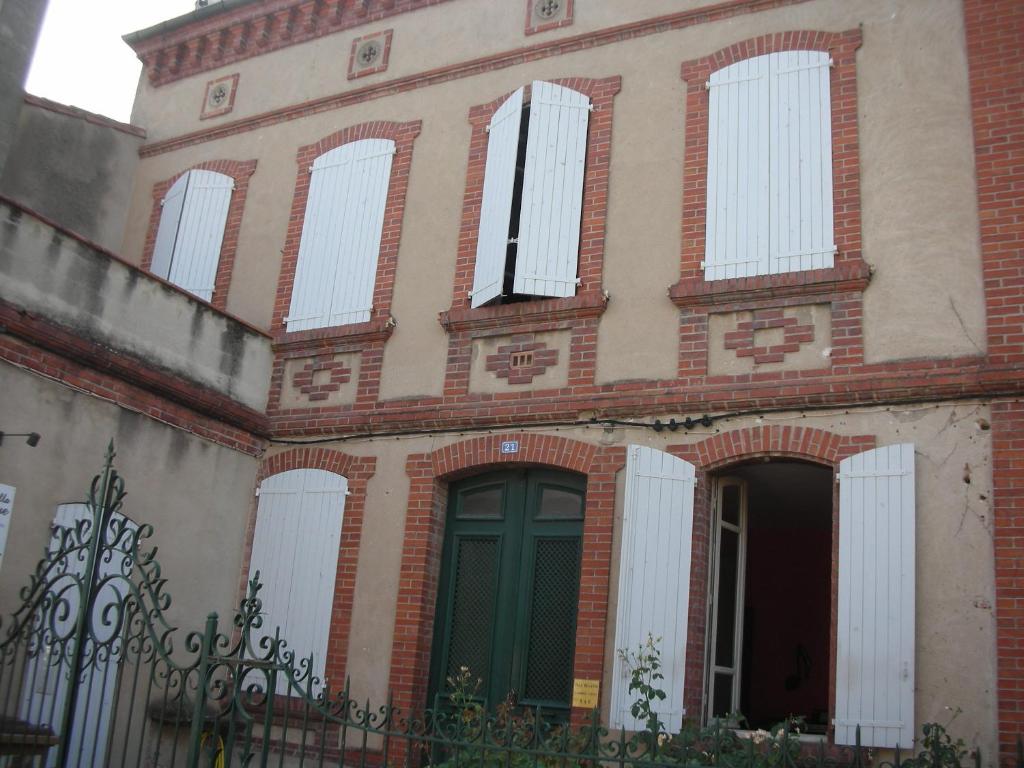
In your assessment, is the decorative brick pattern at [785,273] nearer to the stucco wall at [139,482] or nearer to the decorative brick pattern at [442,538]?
the decorative brick pattern at [442,538]

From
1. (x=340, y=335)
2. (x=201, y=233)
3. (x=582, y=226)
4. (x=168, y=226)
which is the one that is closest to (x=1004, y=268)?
(x=582, y=226)

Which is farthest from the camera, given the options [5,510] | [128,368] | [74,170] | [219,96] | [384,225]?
[219,96]

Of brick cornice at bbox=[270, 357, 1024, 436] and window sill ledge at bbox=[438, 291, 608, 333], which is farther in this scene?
window sill ledge at bbox=[438, 291, 608, 333]

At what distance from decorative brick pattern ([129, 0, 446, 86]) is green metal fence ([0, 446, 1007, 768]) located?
21.0 ft

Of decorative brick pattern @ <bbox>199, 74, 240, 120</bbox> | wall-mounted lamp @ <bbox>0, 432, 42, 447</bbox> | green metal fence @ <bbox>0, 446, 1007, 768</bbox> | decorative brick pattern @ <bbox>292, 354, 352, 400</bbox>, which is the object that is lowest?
green metal fence @ <bbox>0, 446, 1007, 768</bbox>

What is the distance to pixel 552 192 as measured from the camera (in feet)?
34.2

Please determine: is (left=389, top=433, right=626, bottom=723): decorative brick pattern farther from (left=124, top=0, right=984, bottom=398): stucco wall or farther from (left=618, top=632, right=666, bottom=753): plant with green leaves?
(left=124, top=0, right=984, bottom=398): stucco wall

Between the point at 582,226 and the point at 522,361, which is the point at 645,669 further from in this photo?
the point at 582,226

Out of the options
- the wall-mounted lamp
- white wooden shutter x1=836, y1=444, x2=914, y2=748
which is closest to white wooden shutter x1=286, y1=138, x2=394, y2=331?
the wall-mounted lamp

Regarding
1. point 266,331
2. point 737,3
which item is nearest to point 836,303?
point 737,3

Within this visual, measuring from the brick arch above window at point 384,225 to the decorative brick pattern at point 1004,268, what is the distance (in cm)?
544

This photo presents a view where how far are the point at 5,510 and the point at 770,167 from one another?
22.7 feet

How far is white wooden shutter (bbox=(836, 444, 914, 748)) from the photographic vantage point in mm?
7641

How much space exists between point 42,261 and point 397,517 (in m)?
3.81
